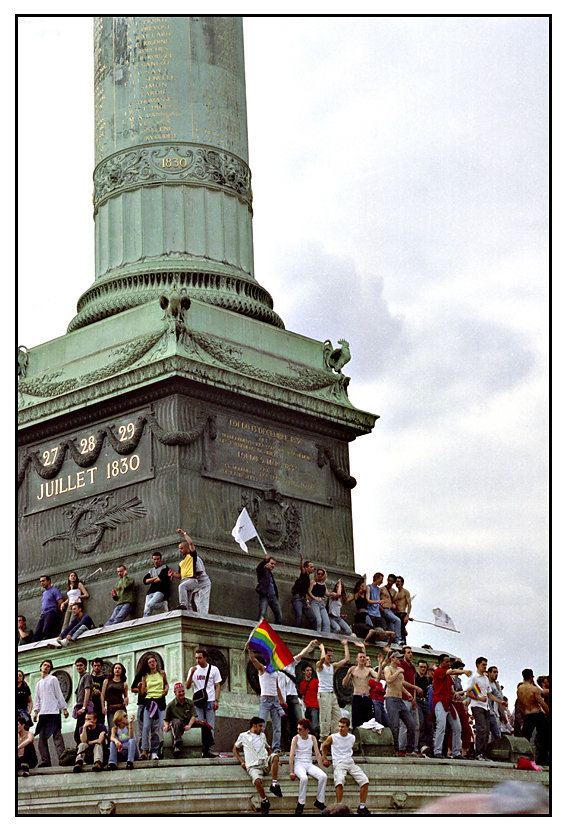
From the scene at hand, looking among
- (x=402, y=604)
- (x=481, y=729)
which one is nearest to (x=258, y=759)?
(x=481, y=729)

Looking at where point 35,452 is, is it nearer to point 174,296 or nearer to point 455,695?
point 174,296

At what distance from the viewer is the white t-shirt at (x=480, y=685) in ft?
87.0

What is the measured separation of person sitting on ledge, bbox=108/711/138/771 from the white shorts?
2.78 meters

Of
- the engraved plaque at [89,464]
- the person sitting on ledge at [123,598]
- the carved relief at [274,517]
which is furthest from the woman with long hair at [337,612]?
the engraved plaque at [89,464]

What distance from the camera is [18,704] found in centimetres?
2447

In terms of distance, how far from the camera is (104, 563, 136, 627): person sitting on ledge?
2867 cm

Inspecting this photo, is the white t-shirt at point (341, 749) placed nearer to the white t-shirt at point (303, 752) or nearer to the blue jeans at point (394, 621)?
the white t-shirt at point (303, 752)

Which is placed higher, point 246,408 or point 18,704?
point 246,408

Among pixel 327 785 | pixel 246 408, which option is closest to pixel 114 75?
pixel 246 408

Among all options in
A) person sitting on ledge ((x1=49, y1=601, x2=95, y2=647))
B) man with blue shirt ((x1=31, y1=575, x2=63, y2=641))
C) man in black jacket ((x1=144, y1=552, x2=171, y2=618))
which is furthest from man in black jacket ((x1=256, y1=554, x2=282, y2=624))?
man with blue shirt ((x1=31, y1=575, x2=63, y2=641))

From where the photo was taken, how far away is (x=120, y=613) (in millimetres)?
28656

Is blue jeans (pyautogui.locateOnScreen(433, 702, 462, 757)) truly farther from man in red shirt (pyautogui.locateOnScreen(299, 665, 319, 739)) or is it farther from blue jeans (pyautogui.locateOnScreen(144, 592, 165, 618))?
blue jeans (pyautogui.locateOnScreen(144, 592, 165, 618))

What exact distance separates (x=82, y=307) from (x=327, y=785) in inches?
554

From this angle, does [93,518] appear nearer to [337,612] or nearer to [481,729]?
[337,612]
